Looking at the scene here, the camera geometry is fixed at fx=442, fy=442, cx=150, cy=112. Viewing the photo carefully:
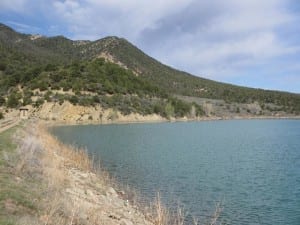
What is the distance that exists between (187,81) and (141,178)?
5894 inches

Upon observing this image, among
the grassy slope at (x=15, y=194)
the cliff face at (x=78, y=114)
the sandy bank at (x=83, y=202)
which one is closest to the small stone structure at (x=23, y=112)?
the cliff face at (x=78, y=114)

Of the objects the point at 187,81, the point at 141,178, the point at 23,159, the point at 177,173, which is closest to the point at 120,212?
the point at 23,159

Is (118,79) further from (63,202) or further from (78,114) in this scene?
(63,202)

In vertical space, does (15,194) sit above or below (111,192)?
above

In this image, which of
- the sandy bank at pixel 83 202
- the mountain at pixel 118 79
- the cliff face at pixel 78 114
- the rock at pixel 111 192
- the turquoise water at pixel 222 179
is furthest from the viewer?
the mountain at pixel 118 79

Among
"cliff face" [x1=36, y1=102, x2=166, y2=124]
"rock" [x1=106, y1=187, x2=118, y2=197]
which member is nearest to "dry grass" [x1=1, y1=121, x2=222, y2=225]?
→ "rock" [x1=106, y1=187, x2=118, y2=197]

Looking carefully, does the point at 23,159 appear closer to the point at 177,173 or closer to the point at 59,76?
the point at 177,173

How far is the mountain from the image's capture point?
334 feet

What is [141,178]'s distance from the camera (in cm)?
2336

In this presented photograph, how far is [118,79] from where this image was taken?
116m

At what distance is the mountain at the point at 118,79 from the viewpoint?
10175cm

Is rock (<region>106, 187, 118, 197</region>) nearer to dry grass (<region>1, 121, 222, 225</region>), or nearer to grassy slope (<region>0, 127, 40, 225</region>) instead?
dry grass (<region>1, 121, 222, 225</region>)

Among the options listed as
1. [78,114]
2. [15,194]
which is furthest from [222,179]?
[78,114]

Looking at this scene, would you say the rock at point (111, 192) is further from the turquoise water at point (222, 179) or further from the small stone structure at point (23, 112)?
the small stone structure at point (23, 112)
